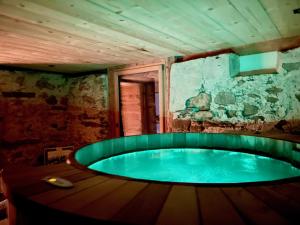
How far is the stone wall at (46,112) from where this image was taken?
4.89 meters

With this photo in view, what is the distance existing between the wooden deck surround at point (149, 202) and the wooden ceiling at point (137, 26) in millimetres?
1487

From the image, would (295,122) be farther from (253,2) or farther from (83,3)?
(83,3)

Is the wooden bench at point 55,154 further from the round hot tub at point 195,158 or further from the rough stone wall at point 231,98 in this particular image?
the round hot tub at point 195,158

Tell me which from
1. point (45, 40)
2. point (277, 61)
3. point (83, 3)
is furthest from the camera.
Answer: point (277, 61)

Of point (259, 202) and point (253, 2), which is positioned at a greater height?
point (253, 2)

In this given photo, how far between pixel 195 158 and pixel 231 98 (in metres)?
1.47

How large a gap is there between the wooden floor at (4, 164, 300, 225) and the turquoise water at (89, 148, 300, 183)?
38.5 inches

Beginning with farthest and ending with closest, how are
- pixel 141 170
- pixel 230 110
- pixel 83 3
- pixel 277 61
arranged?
pixel 230 110 → pixel 277 61 → pixel 141 170 → pixel 83 3

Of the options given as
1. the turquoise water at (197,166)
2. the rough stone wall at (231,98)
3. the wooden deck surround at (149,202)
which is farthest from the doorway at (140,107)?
the wooden deck surround at (149,202)

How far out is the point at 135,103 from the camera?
679 centimetres

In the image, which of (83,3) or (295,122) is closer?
(83,3)

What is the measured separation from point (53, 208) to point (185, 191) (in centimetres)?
50

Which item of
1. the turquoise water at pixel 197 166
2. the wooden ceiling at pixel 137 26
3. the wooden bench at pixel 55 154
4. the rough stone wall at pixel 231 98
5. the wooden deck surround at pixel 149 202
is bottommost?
the wooden bench at pixel 55 154

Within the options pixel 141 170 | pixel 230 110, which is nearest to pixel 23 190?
pixel 141 170
